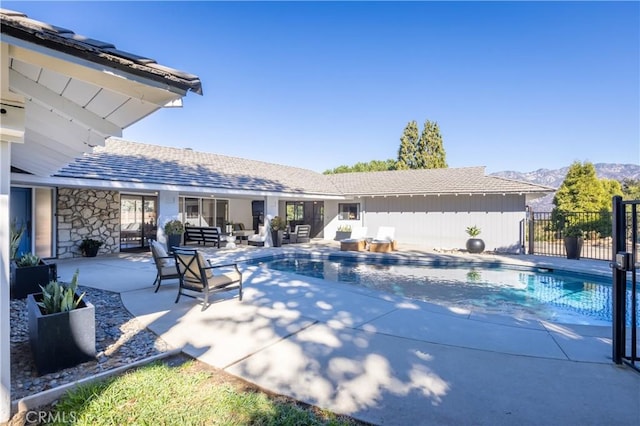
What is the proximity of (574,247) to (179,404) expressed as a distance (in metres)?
15.1

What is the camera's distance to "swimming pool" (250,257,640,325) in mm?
7387

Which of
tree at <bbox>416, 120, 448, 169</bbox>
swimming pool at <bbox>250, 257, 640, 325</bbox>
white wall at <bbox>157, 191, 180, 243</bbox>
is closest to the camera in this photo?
swimming pool at <bbox>250, 257, 640, 325</bbox>

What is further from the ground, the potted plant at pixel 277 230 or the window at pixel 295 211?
the window at pixel 295 211

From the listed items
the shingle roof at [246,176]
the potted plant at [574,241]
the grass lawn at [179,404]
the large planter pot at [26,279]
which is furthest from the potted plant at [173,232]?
the potted plant at [574,241]

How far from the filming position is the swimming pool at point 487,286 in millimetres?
7387

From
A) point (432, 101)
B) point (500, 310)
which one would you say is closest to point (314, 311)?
point (500, 310)

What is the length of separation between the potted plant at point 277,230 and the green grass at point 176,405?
1328 cm

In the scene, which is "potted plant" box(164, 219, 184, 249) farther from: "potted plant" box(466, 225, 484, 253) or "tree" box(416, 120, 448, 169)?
"tree" box(416, 120, 448, 169)

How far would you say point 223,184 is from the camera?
14938mm

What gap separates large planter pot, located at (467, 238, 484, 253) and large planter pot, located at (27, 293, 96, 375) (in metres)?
15.5

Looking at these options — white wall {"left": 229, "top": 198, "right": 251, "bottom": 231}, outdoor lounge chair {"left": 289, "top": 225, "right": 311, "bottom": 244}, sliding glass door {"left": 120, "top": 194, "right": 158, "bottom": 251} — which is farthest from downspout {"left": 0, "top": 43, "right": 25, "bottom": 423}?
white wall {"left": 229, "top": 198, "right": 251, "bottom": 231}

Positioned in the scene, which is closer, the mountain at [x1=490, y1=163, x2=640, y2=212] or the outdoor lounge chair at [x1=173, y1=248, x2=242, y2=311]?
the outdoor lounge chair at [x1=173, y1=248, x2=242, y2=311]

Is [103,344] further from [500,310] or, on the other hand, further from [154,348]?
[500,310]

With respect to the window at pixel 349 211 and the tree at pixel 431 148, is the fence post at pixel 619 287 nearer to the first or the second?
the window at pixel 349 211
